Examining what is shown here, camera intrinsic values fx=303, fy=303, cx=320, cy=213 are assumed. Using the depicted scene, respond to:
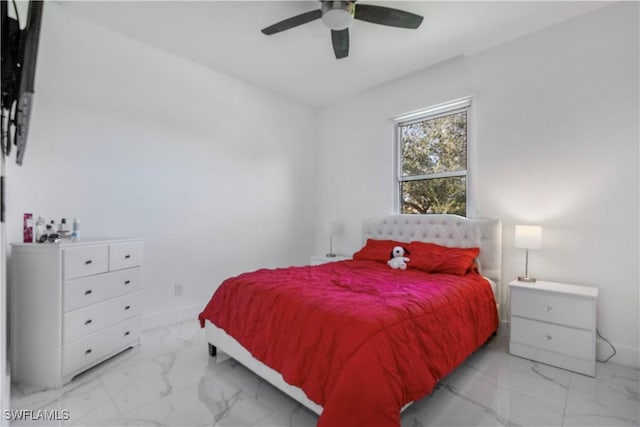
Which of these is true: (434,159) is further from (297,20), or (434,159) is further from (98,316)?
(98,316)

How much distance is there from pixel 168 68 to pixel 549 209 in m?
3.91

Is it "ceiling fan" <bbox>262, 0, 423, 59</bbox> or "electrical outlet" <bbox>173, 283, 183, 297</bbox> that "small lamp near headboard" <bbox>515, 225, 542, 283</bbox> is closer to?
"ceiling fan" <bbox>262, 0, 423, 59</bbox>

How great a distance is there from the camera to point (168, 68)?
315cm

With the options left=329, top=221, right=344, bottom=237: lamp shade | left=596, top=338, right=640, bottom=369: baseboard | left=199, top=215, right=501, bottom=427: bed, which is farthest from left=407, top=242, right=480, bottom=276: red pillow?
left=329, top=221, right=344, bottom=237: lamp shade

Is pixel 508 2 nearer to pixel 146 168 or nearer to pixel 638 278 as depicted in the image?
pixel 638 278

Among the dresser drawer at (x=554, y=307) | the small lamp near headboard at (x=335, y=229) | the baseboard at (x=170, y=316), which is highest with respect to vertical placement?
the small lamp near headboard at (x=335, y=229)

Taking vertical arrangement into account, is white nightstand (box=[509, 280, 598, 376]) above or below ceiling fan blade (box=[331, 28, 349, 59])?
below

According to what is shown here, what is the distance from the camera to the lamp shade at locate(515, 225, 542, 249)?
248cm

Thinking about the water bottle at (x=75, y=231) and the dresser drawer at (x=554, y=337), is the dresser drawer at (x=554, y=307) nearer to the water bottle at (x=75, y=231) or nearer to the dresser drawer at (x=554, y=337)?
the dresser drawer at (x=554, y=337)

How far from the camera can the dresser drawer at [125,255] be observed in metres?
2.33

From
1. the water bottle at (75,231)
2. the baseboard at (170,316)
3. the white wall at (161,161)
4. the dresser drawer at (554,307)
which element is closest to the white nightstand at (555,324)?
the dresser drawer at (554,307)

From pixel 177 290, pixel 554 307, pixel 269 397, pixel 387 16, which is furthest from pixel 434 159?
pixel 177 290

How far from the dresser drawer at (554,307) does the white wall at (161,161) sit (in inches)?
112

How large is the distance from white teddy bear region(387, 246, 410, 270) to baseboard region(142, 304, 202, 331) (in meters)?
2.18
